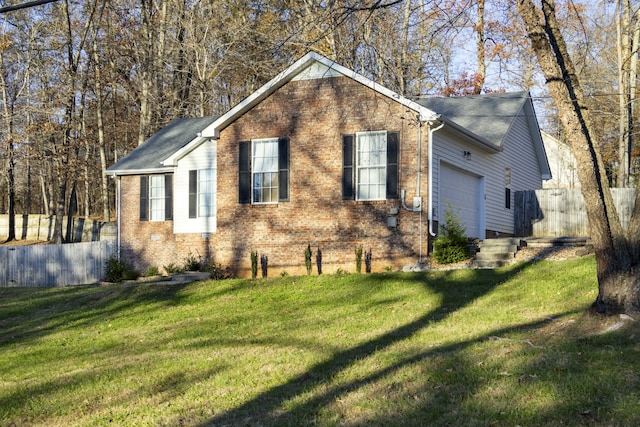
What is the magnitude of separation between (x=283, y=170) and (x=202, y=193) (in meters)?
2.94

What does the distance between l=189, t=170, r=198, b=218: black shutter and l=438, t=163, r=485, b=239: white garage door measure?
6912 millimetres

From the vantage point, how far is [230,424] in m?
7.26

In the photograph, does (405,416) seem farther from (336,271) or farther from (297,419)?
(336,271)

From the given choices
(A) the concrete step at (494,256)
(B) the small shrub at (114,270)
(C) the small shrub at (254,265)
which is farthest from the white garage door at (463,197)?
(B) the small shrub at (114,270)

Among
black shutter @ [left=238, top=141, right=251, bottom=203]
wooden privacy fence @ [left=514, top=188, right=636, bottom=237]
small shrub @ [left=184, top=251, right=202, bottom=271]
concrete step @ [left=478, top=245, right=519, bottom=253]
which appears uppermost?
black shutter @ [left=238, top=141, right=251, bottom=203]

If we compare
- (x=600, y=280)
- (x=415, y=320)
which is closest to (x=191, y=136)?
(x=415, y=320)

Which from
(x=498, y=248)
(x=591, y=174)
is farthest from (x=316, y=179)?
(x=591, y=174)

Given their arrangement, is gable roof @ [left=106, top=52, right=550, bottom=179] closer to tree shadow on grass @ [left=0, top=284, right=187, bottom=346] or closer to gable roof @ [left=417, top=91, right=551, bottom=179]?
gable roof @ [left=417, top=91, right=551, bottom=179]

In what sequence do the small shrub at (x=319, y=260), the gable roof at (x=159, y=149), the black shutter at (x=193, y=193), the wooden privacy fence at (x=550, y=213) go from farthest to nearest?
the wooden privacy fence at (x=550, y=213), the gable roof at (x=159, y=149), the black shutter at (x=193, y=193), the small shrub at (x=319, y=260)

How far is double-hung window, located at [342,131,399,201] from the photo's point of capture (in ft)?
61.4

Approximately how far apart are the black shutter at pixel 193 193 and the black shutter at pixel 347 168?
4.74 meters

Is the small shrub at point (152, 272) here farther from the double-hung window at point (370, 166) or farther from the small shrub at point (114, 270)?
the double-hung window at point (370, 166)

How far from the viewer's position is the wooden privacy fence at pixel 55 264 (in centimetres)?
2397

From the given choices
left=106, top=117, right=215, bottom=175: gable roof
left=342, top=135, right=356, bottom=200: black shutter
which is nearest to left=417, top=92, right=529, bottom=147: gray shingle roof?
left=342, top=135, right=356, bottom=200: black shutter
